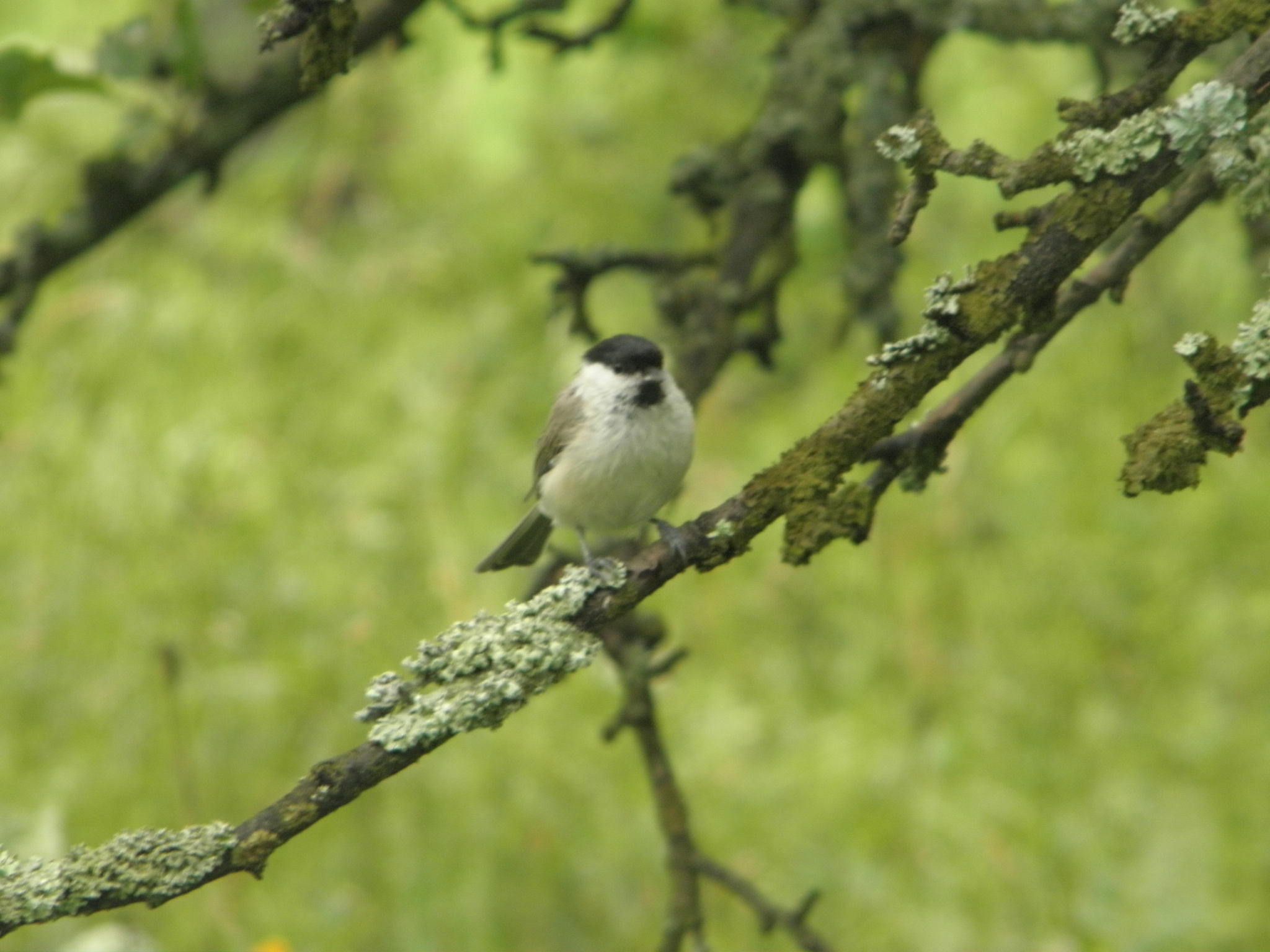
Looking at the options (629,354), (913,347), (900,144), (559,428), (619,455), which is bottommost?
(913,347)

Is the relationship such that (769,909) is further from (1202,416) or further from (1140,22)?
(1140,22)

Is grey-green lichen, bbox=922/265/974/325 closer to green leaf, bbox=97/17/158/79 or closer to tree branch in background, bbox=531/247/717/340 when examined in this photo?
tree branch in background, bbox=531/247/717/340

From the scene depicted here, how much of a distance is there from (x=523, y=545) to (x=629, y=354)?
0.83m

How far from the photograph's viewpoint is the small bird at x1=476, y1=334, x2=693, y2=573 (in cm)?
304

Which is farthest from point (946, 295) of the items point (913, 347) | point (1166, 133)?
point (1166, 133)

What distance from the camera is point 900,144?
1672 millimetres

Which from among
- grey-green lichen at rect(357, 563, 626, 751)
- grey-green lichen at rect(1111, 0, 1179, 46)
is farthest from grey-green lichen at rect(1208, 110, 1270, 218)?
grey-green lichen at rect(357, 563, 626, 751)

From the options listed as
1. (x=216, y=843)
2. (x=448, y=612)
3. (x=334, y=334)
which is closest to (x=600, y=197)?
(x=334, y=334)

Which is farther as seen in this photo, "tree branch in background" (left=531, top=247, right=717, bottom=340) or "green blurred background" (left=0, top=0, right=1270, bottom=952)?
"green blurred background" (left=0, top=0, right=1270, bottom=952)

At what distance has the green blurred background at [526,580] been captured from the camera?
A: 3.42 metres

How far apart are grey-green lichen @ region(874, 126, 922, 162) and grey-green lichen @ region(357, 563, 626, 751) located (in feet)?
2.05

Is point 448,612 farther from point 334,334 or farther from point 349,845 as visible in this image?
point 334,334

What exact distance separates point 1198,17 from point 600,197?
8.85ft

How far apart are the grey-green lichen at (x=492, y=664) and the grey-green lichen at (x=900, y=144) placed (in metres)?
0.62
